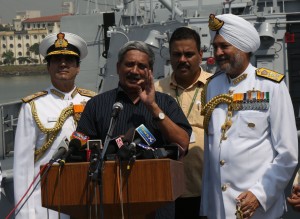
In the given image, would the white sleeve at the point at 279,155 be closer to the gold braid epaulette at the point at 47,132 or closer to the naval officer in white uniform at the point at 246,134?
the naval officer in white uniform at the point at 246,134

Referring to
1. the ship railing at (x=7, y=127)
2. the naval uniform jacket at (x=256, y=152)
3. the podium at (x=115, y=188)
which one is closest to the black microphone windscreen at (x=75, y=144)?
the podium at (x=115, y=188)

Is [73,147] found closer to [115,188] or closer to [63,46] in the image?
[115,188]

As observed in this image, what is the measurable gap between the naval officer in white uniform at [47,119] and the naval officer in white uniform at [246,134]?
0.88 metres

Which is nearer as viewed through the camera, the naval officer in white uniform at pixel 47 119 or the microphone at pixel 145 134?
the microphone at pixel 145 134

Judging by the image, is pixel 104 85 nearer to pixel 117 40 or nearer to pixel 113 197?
pixel 117 40

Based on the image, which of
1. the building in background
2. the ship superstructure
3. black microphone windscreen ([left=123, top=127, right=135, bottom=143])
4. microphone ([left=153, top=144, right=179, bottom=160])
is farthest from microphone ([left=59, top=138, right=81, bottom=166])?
the building in background

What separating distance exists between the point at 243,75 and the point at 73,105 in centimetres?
107

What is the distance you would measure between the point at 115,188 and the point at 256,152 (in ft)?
2.85

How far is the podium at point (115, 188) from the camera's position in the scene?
3199mm

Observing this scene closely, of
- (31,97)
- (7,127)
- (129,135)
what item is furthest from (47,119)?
(7,127)

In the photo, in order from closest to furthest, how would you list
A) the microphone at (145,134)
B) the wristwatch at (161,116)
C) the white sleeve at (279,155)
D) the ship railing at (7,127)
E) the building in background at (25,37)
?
the microphone at (145,134), the wristwatch at (161,116), the white sleeve at (279,155), the ship railing at (7,127), the building in background at (25,37)

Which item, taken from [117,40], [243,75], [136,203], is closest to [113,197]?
[136,203]

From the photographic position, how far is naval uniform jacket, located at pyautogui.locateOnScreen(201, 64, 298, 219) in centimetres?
369

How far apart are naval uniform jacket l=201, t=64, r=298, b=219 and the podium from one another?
0.58 metres
